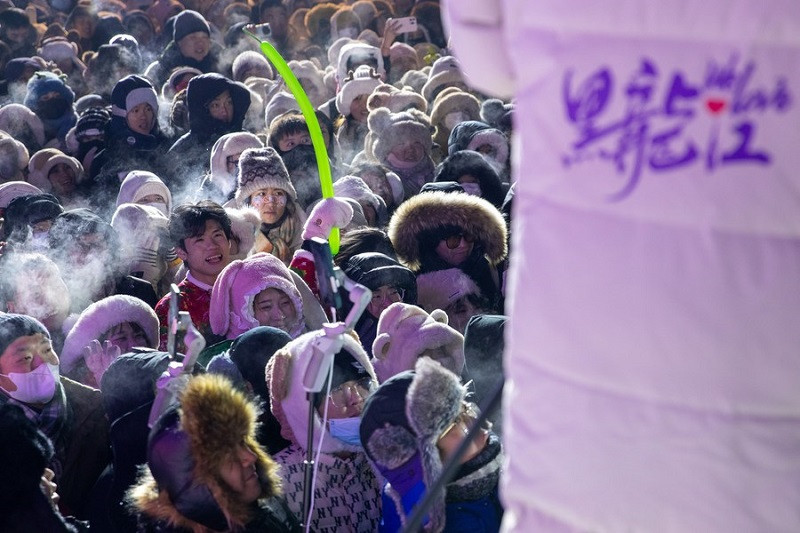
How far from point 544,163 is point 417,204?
13.1ft

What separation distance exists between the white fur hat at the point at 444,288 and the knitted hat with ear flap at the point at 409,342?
0.76 m

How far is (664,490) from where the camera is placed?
1.50 metres

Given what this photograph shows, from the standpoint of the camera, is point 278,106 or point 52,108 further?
point 52,108

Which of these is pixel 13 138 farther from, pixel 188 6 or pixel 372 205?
pixel 188 6

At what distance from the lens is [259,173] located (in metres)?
6.16

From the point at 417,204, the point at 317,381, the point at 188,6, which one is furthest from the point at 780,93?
the point at 188,6

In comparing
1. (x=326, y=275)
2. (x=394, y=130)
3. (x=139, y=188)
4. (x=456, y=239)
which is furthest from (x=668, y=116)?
(x=394, y=130)

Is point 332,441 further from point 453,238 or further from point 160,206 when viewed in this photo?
point 160,206

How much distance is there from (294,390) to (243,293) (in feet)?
3.63

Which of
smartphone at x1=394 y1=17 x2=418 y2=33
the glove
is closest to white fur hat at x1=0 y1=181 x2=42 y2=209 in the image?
the glove

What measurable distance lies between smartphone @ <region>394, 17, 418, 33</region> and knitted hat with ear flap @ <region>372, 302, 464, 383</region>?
6.19m

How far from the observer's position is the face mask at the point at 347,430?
11.9 ft

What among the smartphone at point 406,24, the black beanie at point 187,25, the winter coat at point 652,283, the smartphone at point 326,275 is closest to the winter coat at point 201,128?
the black beanie at point 187,25

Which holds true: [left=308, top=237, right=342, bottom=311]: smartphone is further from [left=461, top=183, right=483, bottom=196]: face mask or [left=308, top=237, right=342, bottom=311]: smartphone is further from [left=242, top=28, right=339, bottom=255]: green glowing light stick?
[left=461, top=183, right=483, bottom=196]: face mask
